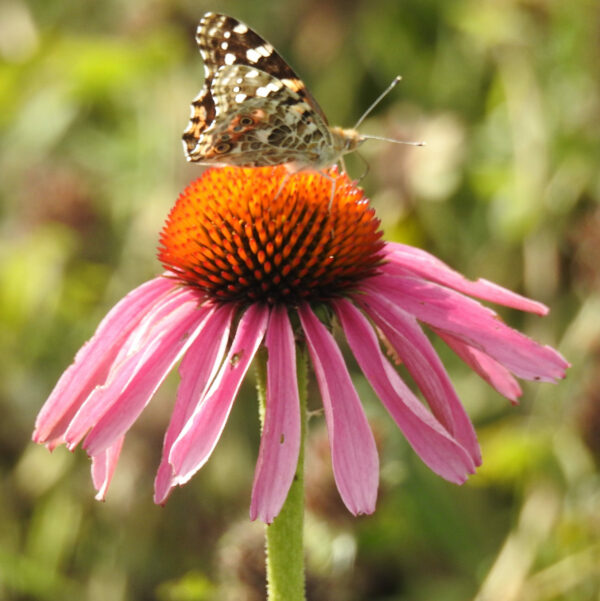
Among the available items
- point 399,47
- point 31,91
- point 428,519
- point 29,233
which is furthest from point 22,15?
point 428,519

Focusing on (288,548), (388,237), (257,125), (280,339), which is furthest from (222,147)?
(388,237)

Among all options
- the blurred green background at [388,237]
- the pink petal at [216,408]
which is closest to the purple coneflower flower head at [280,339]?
the pink petal at [216,408]

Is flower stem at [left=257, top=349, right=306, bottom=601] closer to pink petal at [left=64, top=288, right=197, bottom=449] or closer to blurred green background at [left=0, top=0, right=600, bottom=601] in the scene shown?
pink petal at [left=64, top=288, right=197, bottom=449]

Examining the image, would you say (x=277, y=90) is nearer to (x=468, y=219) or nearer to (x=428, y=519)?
(x=428, y=519)

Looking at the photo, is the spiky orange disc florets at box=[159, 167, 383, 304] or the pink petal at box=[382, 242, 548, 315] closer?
the spiky orange disc florets at box=[159, 167, 383, 304]

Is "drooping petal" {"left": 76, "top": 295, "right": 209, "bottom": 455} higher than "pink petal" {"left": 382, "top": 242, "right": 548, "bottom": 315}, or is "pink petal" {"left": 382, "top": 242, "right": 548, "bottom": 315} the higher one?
"pink petal" {"left": 382, "top": 242, "right": 548, "bottom": 315}

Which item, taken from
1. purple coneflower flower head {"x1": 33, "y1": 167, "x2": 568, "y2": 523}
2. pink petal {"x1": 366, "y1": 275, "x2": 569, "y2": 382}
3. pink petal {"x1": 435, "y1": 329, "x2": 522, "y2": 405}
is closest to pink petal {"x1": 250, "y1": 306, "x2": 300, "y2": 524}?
purple coneflower flower head {"x1": 33, "y1": 167, "x2": 568, "y2": 523}

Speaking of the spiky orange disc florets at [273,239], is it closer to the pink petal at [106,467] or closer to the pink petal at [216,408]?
the pink petal at [216,408]
